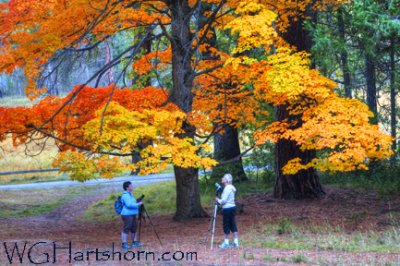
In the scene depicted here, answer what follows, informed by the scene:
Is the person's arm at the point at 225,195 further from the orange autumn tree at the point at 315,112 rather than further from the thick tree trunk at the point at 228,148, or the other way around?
the thick tree trunk at the point at 228,148

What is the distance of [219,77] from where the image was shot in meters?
16.6

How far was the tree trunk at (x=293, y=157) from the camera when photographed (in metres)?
18.8

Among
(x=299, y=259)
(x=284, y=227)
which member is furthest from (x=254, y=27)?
(x=299, y=259)

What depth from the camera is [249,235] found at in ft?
45.8

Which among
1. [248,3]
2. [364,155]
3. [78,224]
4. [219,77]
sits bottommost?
[78,224]

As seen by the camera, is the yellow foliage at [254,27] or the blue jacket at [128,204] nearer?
the blue jacket at [128,204]

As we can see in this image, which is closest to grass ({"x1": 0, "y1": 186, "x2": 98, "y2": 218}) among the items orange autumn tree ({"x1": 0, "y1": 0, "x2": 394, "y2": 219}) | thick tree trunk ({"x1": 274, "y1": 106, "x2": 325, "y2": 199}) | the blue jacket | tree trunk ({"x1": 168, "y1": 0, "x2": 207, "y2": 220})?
orange autumn tree ({"x1": 0, "y1": 0, "x2": 394, "y2": 219})

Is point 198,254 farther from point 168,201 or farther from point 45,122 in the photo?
point 168,201

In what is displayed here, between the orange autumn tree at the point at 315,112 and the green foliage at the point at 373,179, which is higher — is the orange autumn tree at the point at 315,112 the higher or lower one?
the higher one

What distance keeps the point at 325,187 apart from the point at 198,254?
459 inches

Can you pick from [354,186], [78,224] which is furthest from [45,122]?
[354,186]

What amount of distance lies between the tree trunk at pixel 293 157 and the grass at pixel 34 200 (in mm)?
8824

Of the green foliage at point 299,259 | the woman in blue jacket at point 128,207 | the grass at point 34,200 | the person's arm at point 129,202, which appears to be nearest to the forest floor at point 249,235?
the green foliage at point 299,259

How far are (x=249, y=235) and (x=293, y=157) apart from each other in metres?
5.65
